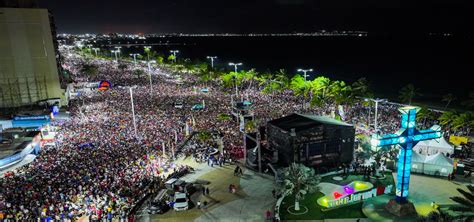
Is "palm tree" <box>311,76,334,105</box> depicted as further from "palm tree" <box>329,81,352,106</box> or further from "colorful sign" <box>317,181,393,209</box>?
"colorful sign" <box>317,181,393,209</box>

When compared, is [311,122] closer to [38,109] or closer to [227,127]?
[227,127]

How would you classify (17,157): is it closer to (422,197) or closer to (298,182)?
(298,182)

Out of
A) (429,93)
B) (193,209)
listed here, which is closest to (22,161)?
(193,209)

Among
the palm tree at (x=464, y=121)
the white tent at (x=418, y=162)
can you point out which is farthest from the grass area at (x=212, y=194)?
the palm tree at (x=464, y=121)

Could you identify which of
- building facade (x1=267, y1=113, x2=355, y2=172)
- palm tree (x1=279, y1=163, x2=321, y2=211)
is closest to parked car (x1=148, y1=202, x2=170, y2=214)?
palm tree (x1=279, y1=163, x2=321, y2=211)

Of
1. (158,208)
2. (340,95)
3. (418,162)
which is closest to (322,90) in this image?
(340,95)

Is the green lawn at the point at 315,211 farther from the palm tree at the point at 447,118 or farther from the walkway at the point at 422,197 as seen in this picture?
the palm tree at the point at 447,118
